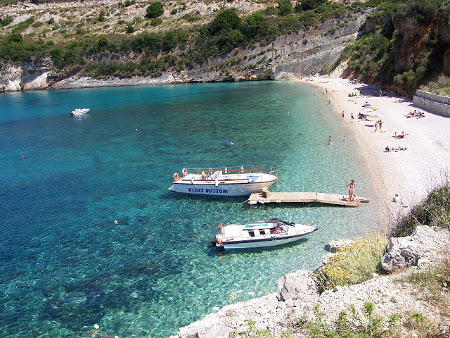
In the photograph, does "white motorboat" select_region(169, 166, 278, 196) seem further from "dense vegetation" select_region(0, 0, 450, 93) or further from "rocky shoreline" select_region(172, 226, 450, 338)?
"dense vegetation" select_region(0, 0, 450, 93)

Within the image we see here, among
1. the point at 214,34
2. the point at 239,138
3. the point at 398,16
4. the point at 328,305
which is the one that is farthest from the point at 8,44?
the point at 328,305

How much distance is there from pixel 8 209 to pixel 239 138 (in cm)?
2418

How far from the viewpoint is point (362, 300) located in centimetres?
912

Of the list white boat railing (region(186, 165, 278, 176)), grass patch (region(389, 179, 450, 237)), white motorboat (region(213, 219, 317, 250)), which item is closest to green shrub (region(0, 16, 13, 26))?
white boat railing (region(186, 165, 278, 176))

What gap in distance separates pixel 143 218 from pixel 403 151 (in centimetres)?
2384

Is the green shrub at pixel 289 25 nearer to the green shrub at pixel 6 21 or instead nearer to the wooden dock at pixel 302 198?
the wooden dock at pixel 302 198

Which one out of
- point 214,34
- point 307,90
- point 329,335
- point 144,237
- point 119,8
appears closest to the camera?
point 329,335

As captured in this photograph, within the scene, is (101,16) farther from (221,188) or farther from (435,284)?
(435,284)

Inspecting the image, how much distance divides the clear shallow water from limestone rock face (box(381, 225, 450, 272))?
21.2 ft

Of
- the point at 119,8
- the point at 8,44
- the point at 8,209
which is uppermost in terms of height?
the point at 119,8

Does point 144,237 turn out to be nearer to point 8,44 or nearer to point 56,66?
point 56,66

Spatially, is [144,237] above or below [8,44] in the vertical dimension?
below

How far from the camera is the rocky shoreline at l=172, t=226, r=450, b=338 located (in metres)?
8.54

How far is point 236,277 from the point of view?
17.0 meters
